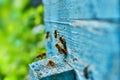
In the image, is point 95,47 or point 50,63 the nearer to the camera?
point 95,47

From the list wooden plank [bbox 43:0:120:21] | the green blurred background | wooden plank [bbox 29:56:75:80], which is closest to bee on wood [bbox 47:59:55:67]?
wooden plank [bbox 29:56:75:80]

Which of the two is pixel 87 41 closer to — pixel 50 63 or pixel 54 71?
pixel 54 71

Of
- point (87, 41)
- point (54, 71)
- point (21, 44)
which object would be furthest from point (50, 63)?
point (21, 44)

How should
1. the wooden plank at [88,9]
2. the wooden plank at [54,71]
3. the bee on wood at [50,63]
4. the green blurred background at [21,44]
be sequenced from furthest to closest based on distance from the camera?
1. the green blurred background at [21,44]
2. the bee on wood at [50,63]
3. the wooden plank at [54,71]
4. the wooden plank at [88,9]

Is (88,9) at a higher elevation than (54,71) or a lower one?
higher

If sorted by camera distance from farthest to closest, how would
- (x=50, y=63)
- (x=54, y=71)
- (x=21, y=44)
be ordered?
(x=21, y=44) → (x=50, y=63) → (x=54, y=71)

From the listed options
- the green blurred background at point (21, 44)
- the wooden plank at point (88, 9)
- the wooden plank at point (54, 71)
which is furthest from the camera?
the green blurred background at point (21, 44)

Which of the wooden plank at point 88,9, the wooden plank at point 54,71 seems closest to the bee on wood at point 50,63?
the wooden plank at point 54,71

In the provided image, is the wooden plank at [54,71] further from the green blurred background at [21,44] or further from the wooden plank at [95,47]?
the green blurred background at [21,44]

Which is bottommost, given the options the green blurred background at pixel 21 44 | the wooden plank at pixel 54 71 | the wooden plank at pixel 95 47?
the green blurred background at pixel 21 44

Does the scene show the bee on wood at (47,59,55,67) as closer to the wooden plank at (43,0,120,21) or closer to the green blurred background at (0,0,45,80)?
the wooden plank at (43,0,120,21)
